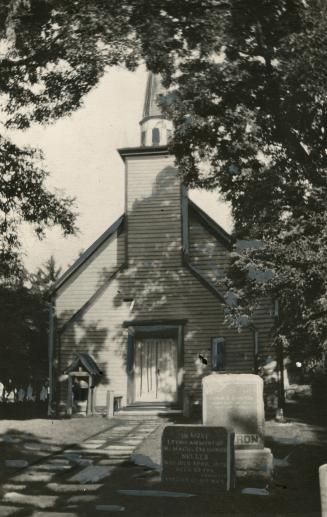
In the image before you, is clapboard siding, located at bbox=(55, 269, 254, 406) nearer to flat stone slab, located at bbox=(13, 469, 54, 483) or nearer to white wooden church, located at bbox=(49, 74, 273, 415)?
white wooden church, located at bbox=(49, 74, 273, 415)

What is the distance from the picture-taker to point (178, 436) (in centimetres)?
786

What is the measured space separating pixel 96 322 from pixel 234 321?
6240mm

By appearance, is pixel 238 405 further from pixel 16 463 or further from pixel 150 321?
pixel 150 321

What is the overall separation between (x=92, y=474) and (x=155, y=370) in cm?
1106

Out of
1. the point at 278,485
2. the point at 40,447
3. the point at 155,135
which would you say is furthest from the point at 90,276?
the point at 278,485

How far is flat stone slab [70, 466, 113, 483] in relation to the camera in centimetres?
807

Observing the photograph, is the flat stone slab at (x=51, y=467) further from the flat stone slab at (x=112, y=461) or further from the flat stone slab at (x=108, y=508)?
the flat stone slab at (x=108, y=508)

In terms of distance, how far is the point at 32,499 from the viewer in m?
6.89

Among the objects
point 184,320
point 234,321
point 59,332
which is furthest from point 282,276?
point 59,332

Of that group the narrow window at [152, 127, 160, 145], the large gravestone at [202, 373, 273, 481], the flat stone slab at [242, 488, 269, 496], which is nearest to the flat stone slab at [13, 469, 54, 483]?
the large gravestone at [202, 373, 273, 481]

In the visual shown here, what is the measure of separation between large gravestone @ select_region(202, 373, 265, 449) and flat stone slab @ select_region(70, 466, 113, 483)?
6.43 feet

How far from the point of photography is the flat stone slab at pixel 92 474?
807 cm

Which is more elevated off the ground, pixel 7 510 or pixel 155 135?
pixel 155 135

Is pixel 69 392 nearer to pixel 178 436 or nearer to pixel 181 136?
pixel 181 136
